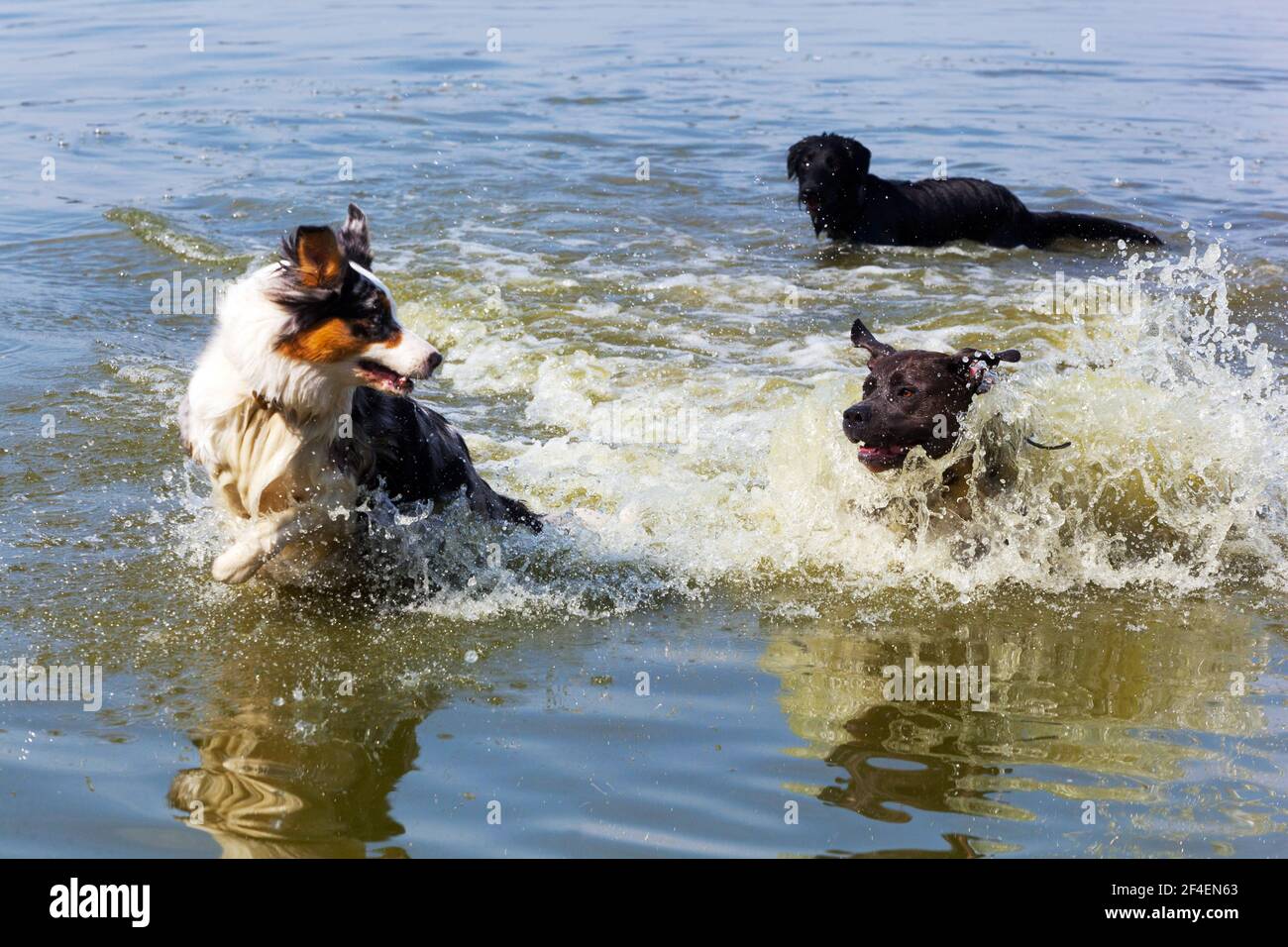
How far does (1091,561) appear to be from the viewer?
6.50 meters

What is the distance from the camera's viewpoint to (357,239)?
512 cm

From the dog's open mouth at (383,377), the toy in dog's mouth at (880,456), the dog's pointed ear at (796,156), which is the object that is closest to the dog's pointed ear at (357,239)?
the dog's open mouth at (383,377)

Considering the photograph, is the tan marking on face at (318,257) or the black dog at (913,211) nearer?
the tan marking on face at (318,257)

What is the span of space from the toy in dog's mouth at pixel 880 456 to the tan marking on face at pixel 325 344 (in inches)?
102

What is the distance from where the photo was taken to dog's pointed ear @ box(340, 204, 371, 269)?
5090 millimetres

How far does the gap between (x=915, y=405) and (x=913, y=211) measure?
694 cm

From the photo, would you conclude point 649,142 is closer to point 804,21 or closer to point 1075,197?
point 1075,197

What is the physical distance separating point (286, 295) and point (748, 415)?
4.16 meters

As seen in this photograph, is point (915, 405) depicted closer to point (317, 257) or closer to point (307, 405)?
point (307, 405)

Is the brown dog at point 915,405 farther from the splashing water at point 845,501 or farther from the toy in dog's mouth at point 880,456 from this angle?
the splashing water at point 845,501

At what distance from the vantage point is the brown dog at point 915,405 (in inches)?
257

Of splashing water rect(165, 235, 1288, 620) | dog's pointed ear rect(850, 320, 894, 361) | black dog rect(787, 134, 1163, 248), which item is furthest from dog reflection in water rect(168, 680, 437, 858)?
black dog rect(787, 134, 1163, 248)
